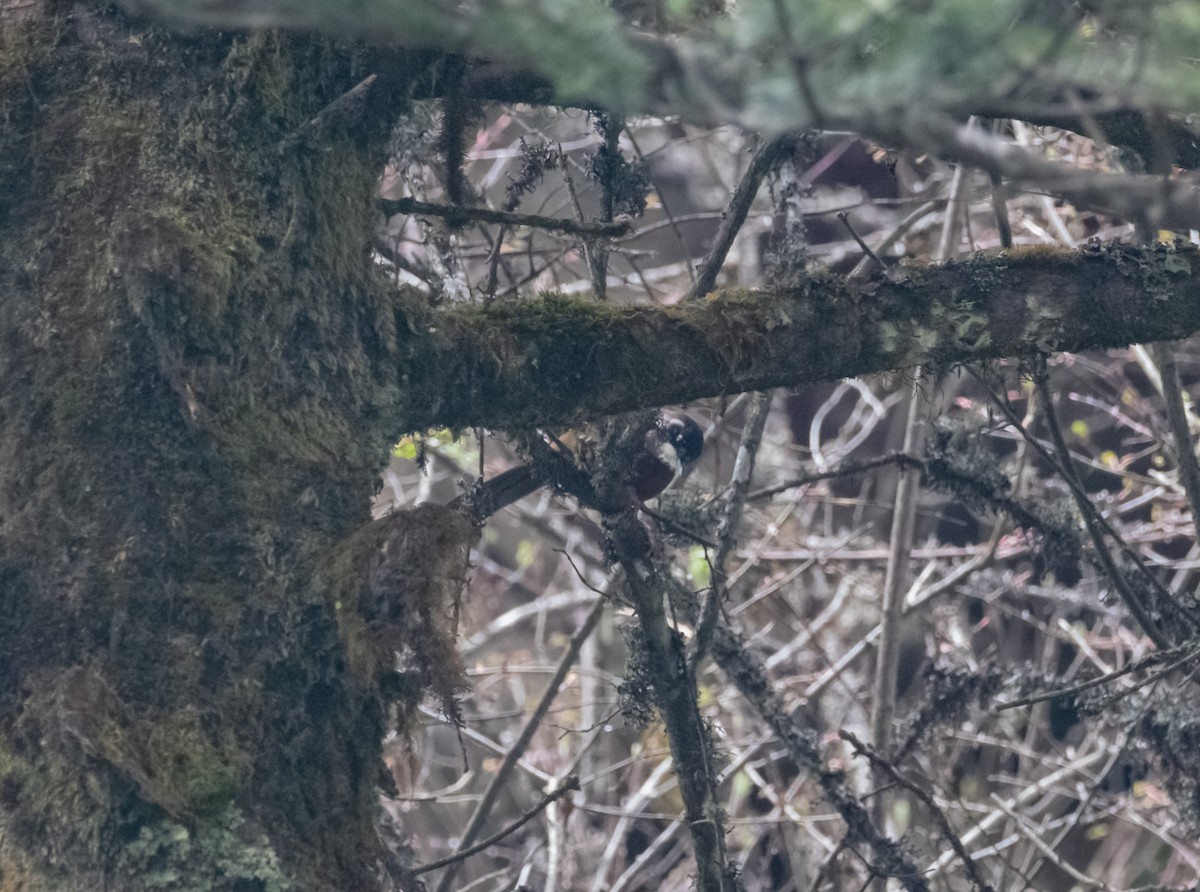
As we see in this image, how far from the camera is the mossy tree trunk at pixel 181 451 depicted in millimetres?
1419

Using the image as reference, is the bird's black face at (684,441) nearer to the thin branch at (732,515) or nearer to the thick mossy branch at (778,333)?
the thin branch at (732,515)

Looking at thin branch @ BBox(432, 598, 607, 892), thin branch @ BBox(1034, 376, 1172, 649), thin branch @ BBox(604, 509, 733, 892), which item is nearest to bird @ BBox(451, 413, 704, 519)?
thin branch @ BBox(604, 509, 733, 892)

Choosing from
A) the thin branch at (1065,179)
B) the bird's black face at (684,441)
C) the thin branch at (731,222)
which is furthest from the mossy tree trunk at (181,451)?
the bird's black face at (684,441)

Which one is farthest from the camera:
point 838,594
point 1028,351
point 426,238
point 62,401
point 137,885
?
point 838,594

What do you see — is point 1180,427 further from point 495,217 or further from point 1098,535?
point 495,217

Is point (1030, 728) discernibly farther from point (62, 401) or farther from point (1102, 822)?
point (62, 401)

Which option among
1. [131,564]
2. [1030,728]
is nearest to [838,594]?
[1030,728]

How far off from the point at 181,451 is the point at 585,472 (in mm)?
821

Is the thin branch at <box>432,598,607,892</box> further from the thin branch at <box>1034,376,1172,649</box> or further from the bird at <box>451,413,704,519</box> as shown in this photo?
the thin branch at <box>1034,376,1172,649</box>

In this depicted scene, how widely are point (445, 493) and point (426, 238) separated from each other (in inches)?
180

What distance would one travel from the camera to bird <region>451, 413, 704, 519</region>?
2.15 m

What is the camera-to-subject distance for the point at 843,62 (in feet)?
3.54

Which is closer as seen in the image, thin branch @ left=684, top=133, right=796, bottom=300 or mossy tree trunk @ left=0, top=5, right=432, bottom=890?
mossy tree trunk @ left=0, top=5, right=432, bottom=890

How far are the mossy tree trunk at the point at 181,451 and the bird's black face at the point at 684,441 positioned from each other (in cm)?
131
